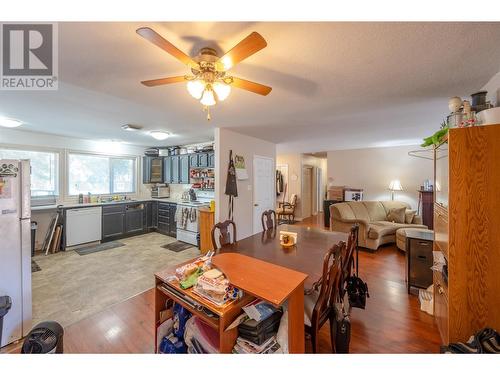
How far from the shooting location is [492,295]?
118 cm

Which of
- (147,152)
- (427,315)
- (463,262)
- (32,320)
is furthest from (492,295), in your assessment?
(147,152)

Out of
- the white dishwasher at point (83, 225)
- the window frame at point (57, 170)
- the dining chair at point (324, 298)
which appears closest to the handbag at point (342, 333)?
the dining chair at point (324, 298)

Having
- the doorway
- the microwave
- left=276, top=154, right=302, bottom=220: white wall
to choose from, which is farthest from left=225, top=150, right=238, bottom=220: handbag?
the doorway

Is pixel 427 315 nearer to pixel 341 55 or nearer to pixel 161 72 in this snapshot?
pixel 341 55

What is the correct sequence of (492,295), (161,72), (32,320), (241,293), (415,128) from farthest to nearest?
(415,128), (32,320), (161,72), (492,295), (241,293)

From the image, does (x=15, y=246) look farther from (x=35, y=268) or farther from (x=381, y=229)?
(x=381, y=229)

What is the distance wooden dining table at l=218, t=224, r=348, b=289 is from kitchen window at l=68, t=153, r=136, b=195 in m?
4.52

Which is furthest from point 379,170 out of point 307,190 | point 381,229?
point 381,229

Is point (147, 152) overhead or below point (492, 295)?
overhead

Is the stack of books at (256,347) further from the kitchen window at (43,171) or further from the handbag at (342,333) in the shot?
the kitchen window at (43,171)

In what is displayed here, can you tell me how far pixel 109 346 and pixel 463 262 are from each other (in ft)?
8.70

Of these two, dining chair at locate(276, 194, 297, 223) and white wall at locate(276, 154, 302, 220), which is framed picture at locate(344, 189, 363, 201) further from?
dining chair at locate(276, 194, 297, 223)

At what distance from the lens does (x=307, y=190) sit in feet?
24.9

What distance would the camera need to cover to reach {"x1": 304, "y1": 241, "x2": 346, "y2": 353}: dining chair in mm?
1288
